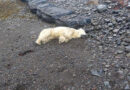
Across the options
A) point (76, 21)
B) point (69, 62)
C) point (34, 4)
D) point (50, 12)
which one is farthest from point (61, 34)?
point (34, 4)

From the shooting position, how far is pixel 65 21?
24.4 feet

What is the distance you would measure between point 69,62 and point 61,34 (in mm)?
1237

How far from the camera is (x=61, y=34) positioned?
6605mm

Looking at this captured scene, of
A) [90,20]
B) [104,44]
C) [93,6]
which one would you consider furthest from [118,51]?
[93,6]

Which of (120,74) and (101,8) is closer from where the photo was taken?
(120,74)

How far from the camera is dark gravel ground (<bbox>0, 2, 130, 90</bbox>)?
16.4ft

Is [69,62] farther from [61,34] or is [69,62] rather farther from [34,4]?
[34,4]

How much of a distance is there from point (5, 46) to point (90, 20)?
2737 millimetres

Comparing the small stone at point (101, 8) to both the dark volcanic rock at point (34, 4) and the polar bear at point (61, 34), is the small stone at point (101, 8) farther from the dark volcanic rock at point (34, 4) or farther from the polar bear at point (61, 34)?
the dark volcanic rock at point (34, 4)

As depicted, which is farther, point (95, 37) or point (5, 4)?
point (5, 4)

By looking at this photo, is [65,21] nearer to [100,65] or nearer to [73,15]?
[73,15]

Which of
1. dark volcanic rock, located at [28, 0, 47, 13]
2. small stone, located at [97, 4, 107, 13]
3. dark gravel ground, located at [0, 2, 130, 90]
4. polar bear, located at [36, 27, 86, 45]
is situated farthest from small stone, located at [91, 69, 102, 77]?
dark volcanic rock, located at [28, 0, 47, 13]

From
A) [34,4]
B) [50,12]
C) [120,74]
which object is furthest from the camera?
[34,4]

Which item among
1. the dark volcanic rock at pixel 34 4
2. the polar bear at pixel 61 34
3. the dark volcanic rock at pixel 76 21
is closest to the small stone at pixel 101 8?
the dark volcanic rock at pixel 76 21
